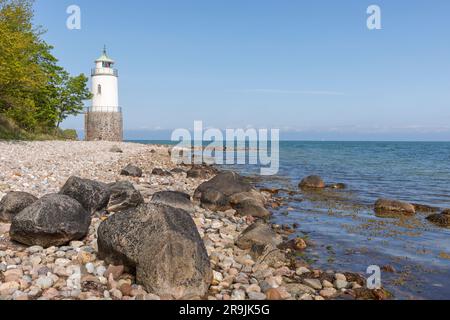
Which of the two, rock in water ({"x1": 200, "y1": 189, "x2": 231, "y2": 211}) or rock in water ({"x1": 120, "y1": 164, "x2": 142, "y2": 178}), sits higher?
rock in water ({"x1": 120, "y1": 164, "x2": 142, "y2": 178})

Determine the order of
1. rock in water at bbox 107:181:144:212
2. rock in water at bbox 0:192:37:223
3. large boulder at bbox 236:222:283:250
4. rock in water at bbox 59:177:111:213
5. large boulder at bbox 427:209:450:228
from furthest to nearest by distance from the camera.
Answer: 1. large boulder at bbox 427:209:450:228
2. rock in water at bbox 107:181:144:212
3. rock in water at bbox 59:177:111:213
4. large boulder at bbox 236:222:283:250
5. rock in water at bbox 0:192:37:223

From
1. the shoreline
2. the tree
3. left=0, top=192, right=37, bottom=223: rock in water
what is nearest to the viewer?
the shoreline

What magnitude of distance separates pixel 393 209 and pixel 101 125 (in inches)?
1523

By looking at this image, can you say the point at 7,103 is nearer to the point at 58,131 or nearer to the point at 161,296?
the point at 58,131

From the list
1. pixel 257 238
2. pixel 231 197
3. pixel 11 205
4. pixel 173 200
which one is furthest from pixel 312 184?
pixel 11 205

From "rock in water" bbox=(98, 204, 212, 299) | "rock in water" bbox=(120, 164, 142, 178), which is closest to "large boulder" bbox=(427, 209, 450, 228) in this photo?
"rock in water" bbox=(98, 204, 212, 299)

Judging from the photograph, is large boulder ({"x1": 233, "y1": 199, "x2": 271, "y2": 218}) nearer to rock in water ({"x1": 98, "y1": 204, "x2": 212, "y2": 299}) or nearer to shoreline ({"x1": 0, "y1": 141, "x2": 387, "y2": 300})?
shoreline ({"x1": 0, "y1": 141, "x2": 387, "y2": 300})

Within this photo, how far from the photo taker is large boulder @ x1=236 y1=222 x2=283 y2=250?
8180mm

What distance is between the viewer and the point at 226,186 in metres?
13.3

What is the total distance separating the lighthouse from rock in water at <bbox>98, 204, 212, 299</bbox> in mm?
41829

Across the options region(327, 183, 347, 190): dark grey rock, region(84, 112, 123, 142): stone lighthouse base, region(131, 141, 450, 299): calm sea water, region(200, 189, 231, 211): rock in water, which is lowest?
region(131, 141, 450, 299): calm sea water

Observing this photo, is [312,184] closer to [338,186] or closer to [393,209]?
[338,186]
